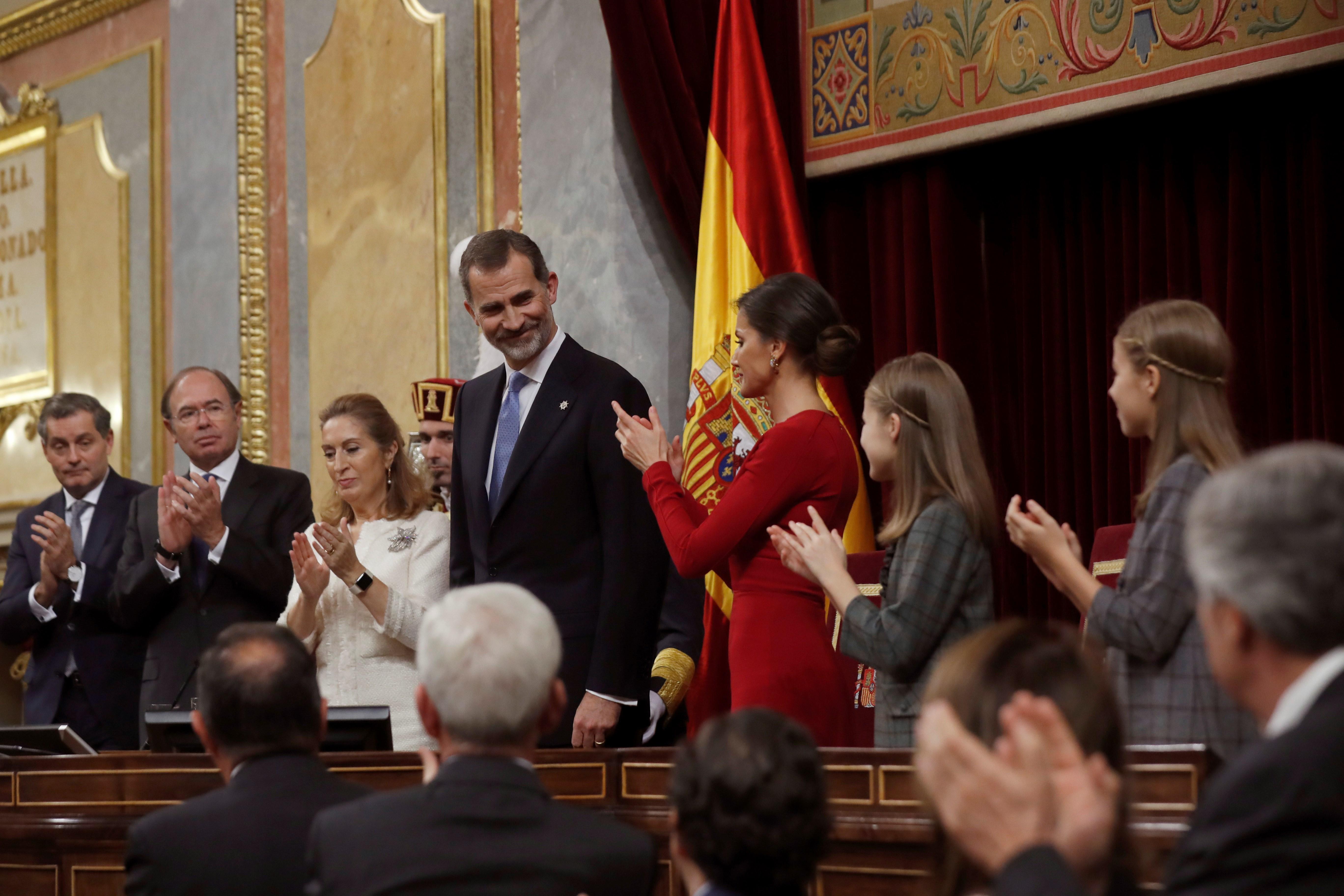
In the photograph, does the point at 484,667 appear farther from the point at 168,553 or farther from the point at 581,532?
the point at 168,553

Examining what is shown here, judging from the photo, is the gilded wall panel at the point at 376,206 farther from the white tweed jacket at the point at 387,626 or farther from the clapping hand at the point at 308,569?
the clapping hand at the point at 308,569

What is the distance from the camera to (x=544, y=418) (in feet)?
11.6

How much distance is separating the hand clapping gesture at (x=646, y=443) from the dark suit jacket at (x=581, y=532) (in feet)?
0.64

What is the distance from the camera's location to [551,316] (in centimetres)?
356

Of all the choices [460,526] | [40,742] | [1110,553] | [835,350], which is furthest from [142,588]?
[1110,553]

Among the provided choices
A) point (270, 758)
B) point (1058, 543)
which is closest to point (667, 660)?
point (1058, 543)

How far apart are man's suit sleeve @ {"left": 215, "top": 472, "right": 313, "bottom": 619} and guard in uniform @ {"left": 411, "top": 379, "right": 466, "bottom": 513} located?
439 mm

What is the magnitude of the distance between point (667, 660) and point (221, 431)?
177 cm

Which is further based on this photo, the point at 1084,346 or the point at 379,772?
the point at 1084,346

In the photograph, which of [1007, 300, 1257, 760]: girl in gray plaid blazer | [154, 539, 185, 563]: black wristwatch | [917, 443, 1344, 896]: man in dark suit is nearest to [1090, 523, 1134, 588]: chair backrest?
[1007, 300, 1257, 760]: girl in gray plaid blazer

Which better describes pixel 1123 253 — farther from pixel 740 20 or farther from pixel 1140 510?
pixel 1140 510

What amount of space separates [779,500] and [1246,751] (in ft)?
5.56

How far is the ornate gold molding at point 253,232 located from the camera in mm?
6348

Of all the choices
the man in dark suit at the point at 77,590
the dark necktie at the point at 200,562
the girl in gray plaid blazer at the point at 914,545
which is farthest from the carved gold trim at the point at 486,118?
the girl in gray plaid blazer at the point at 914,545
